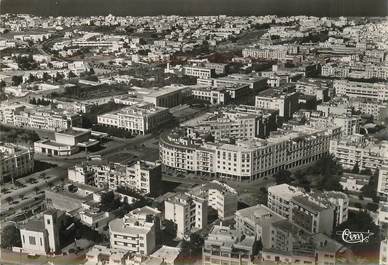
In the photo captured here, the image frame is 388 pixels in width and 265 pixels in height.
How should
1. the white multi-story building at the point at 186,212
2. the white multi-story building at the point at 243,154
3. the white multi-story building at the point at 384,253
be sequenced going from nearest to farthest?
the white multi-story building at the point at 384,253 < the white multi-story building at the point at 186,212 < the white multi-story building at the point at 243,154

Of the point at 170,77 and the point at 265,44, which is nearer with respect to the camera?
the point at 170,77

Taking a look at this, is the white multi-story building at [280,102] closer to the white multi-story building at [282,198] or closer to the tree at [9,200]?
the white multi-story building at [282,198]

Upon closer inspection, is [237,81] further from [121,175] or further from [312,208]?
[312,208]

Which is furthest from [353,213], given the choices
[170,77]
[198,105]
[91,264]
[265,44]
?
[265,44]

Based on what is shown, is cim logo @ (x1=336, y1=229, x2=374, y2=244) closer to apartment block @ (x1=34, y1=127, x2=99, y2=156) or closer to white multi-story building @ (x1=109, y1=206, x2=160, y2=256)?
white multi-story building @ (x1=109, y1=206, x2=160, y2=256)

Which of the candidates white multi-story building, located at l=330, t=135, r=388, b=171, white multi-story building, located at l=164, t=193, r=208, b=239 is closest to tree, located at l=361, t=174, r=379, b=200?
white multi-story building, located at l=330, t=135, r=388, b=171

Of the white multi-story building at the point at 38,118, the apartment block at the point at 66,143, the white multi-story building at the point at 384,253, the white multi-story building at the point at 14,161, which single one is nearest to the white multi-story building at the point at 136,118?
the white multi-story building at the point at 38,118

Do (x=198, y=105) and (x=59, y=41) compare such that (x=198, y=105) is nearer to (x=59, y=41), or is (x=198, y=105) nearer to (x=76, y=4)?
(x=76, y=4)
